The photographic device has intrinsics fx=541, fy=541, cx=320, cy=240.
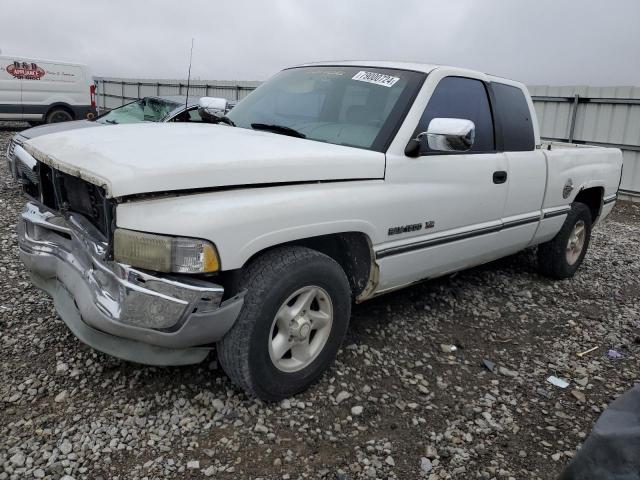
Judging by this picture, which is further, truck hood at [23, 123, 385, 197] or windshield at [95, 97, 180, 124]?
windshield at [95, 97, 180, 124]

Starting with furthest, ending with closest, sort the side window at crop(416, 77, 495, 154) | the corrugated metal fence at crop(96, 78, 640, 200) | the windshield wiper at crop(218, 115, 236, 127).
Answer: the corrugated metal fence at crop(96, 78, 640, 200)
the windshield wiper at crop(218, 115, 236, 127)
the side window at crop(416, 77, 495, 154)

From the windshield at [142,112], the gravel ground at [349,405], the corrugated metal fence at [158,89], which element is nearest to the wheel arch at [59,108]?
the corrugated metal fence at [158,89]

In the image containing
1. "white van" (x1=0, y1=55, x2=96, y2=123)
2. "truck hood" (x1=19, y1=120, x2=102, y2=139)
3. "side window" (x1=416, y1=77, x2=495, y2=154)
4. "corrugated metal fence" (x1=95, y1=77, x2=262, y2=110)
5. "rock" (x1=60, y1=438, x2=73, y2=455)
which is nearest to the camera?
"rock" (x1=60, y1=438, x2=73, y2=455)

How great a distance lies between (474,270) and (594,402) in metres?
2.30

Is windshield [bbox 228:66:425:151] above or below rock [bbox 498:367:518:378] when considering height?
above

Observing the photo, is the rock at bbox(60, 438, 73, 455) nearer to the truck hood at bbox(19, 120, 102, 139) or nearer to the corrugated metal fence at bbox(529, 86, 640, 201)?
the truck hood at bbox(19, 120, 102, 139)

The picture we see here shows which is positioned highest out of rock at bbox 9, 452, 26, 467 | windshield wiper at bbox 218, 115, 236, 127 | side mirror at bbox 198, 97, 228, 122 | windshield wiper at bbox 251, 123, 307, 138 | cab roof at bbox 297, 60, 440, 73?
cab roof at bbox 297, 60, 440, 73

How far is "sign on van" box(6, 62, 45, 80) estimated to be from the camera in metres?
14.3

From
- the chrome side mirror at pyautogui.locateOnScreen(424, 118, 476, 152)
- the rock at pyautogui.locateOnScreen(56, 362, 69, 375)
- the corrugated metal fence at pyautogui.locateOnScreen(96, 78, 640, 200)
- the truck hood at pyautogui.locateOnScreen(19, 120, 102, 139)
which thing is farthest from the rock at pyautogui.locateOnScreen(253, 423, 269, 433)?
the corrugated metal fence at pyautogui.locateOnScreen(96, 78, 640, 200)

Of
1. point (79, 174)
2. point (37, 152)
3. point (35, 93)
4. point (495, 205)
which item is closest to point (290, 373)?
point (79, 174)

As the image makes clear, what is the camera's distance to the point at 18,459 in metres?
2.38

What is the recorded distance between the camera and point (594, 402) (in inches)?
127

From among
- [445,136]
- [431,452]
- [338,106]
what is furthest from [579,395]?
[338,106]

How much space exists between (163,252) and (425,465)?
1549 mm
